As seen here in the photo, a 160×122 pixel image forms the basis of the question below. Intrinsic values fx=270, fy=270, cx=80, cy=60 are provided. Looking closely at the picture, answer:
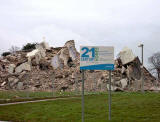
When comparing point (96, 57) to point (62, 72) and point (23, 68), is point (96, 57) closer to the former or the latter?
point (23, 68)

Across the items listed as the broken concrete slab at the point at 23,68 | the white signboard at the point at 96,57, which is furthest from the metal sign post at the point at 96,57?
the broken concrete slab at the point at 23,68

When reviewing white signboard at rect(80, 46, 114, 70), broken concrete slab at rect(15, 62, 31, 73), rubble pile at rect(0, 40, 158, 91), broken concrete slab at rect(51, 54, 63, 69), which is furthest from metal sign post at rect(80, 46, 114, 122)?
broken concrete slab at rect(51, 54, 63, 69)

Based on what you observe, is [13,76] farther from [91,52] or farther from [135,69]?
[91,52]

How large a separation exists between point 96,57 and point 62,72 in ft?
112

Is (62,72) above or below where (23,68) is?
below

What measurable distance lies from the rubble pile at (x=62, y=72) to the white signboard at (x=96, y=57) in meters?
24.4

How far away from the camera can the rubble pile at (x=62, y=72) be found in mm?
37850

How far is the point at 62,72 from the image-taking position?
45.0 metres

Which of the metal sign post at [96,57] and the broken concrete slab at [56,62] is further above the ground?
the broken concrete slab at [56,62]

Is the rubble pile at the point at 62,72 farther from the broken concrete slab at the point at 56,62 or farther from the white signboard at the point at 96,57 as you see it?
the white signboard at the point at 96,57

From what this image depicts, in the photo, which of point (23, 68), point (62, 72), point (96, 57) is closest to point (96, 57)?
point (96, 57)

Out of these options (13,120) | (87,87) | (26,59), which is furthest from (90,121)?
(26,59)

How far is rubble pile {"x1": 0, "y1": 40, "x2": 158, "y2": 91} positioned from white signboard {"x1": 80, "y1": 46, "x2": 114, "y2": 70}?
24.4 metres

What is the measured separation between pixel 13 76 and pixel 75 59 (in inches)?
559
